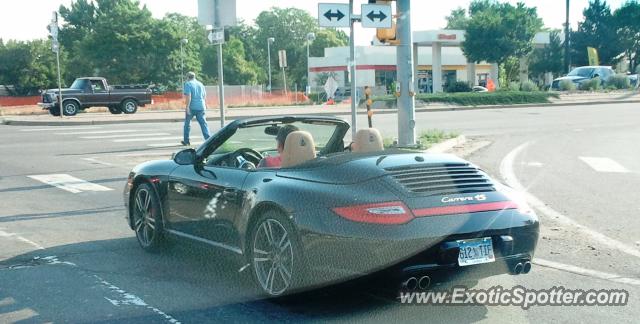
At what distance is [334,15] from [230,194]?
7944 millimetres

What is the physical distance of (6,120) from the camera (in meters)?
30.6

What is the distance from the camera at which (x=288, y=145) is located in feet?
20.2

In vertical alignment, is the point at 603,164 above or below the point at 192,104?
below

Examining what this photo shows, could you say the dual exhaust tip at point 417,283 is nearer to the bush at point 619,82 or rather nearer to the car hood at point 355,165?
the car hood at point 355,165

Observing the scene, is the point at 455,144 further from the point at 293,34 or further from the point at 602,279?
the point at 293,34

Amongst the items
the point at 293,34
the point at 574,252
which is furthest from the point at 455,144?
the point at 293,34

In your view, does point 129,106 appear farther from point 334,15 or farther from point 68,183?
point 334,15

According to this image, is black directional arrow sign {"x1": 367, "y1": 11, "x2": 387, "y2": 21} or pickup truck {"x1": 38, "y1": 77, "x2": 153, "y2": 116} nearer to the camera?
black directional arrow sign {"x1": 367, "y1": 11, "x2": 387, "y2": 21}

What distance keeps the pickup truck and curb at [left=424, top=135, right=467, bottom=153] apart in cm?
1885

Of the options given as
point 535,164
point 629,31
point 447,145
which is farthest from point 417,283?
point 629,31

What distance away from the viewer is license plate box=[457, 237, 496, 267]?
5.13 m

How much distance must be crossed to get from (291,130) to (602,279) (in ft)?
8.91

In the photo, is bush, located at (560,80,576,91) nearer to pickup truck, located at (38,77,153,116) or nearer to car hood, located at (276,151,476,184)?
pickup truck, located at (38,77,153,116)

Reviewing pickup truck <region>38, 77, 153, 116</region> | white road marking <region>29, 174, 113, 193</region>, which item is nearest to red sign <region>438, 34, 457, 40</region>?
pickup truck <region>38, 77, 153, 116</region>
